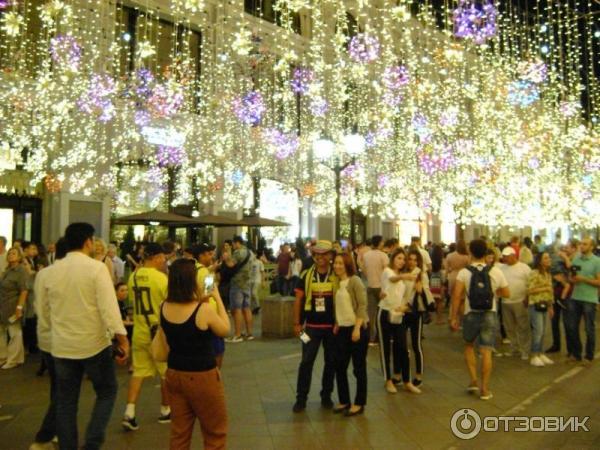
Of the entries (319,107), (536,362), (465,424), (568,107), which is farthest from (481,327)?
(568,107)

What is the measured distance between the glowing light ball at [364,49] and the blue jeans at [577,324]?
16472 millimetres

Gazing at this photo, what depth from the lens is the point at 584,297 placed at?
890 cm

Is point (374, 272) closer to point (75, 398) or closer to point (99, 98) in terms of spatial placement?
point (75, 398)

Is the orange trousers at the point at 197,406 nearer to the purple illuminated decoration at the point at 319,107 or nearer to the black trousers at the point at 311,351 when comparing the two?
the black trousers at the point at 311,351

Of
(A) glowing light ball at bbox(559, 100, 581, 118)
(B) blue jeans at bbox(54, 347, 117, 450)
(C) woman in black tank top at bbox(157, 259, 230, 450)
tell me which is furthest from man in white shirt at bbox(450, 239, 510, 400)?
(A) glowing light ball at bbox(559, 100, 581, 118)

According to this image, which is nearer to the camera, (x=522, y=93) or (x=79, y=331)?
(x=79, y=331)

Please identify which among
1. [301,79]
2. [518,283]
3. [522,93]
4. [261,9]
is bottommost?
[518,283]

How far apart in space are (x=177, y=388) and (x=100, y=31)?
1715 cm

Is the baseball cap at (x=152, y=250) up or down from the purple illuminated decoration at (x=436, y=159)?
down

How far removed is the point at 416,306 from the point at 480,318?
822 mm

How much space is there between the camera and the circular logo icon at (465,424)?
18.7ft

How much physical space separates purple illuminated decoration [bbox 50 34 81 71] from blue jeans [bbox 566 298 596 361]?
577 inches

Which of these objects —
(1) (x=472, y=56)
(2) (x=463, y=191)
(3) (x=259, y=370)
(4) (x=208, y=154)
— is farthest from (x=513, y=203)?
(3) (x=259, y=370)

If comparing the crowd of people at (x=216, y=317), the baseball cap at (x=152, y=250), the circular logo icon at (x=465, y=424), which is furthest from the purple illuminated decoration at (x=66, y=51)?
the circular logo icon at (x=465, y=424)
